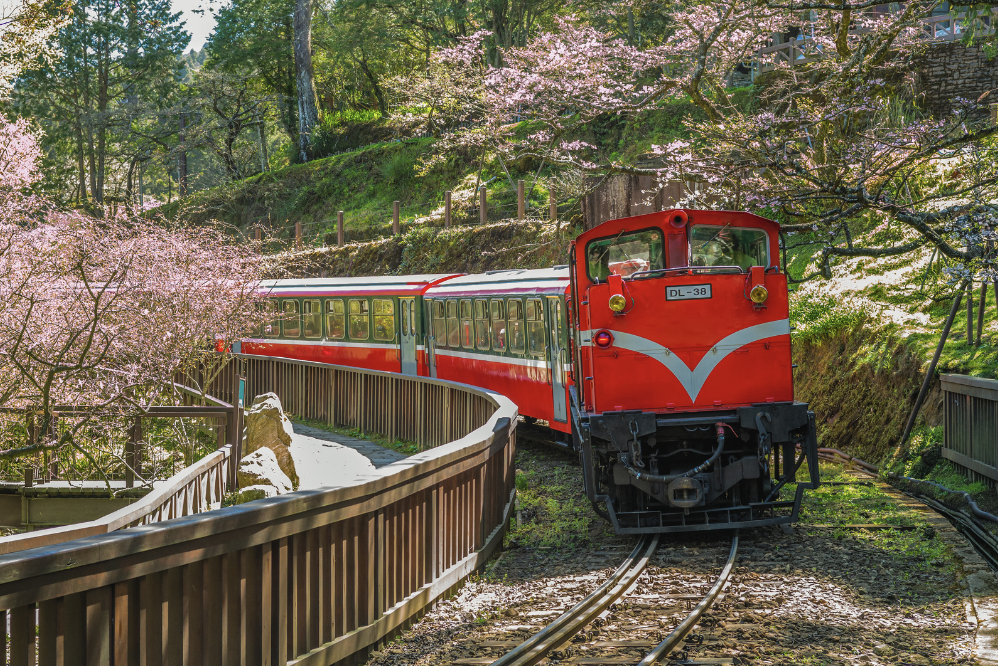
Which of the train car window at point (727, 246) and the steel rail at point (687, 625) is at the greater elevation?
the train car window at point (727, 246)

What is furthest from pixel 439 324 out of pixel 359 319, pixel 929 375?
pixel 929 375

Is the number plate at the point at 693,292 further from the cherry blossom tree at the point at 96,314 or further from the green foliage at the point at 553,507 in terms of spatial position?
the cherry blossom tree at the point at 96,314

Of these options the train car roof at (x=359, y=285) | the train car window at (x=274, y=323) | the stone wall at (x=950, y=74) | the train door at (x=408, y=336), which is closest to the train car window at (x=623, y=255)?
the train car roof at (x=359, y=285)

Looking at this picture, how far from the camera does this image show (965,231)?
33.4 feet

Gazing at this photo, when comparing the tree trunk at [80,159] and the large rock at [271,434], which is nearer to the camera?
the large rock at [271,434]

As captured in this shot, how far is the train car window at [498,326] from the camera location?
16.0 metres

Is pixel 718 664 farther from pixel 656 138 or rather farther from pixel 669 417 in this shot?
pixel 656 138

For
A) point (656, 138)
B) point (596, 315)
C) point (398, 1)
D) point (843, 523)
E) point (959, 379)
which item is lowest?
point (843, 523)

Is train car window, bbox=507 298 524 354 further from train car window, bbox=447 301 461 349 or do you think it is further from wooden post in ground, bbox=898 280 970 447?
wooden post in ground, bbox=898 280 970 447

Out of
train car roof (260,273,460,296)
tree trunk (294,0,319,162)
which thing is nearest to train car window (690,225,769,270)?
train car roof (260,273,460,296)

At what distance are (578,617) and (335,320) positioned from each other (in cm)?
1776

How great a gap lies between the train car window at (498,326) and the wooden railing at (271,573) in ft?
25.3

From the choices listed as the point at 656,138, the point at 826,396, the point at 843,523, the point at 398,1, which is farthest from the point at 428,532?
the point at 398,1

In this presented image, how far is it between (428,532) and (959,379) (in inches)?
286
